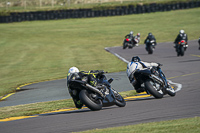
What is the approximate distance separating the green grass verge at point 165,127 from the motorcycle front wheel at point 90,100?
6.28 ft

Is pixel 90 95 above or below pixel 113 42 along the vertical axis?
above

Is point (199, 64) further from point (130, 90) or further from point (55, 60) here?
point (55, 60)

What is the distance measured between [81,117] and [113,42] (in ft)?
106

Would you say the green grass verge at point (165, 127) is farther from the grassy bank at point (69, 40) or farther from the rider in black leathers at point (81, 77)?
the grassy bank at point (69, 40)

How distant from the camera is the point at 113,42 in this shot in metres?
40.8

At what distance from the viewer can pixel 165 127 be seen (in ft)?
22.0

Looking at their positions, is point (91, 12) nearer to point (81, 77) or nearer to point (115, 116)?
point (81, 77)

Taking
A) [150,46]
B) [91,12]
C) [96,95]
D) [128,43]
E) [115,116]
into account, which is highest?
[96,95]

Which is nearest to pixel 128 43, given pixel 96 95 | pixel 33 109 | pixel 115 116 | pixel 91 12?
pixel 33 109

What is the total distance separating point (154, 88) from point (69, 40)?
34239mm

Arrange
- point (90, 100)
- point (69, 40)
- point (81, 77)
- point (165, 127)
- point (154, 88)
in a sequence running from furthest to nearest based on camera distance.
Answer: point (69, 40)
point (154, 88)
point (81, 77)
point (90, 100)
point (165, 127)

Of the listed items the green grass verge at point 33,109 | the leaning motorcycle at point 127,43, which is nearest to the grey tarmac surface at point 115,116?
the green grass verge at point 33,109

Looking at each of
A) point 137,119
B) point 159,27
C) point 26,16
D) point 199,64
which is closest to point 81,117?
point 137,119

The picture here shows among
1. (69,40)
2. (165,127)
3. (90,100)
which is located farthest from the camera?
(69,40)
